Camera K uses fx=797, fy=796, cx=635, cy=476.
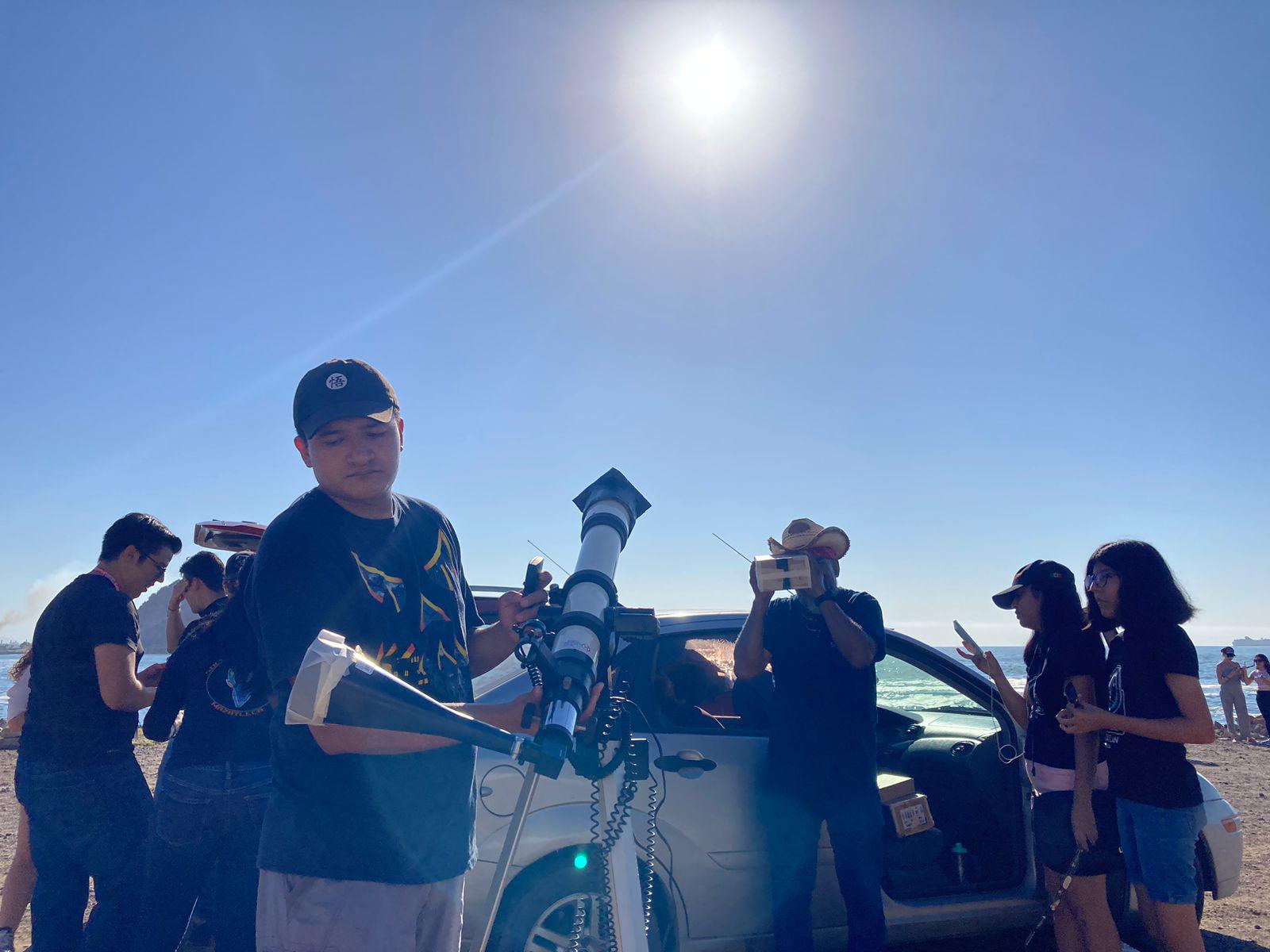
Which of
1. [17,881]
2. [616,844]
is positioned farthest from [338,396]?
[17,881]

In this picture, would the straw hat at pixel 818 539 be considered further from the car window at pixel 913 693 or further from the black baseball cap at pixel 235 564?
the black baseball cap at pixel 235 564

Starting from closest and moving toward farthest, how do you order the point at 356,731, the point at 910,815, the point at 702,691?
the point at 356,731 → the point at 910,815 → the point at 702,691

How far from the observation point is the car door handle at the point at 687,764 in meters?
3.41

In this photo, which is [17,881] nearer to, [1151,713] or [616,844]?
[616,844]

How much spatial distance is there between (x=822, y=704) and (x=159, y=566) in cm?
307

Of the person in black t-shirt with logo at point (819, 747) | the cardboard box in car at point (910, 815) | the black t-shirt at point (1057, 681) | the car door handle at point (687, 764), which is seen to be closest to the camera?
the person in black t-shirt with logo at point (819, 747)

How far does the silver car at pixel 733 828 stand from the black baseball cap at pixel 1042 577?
0.66 metres

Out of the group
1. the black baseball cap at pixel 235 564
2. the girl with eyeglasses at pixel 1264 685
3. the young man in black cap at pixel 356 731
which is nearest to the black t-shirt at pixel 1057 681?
the young man in black cap at pixel 356 731

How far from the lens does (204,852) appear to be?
2.97 m

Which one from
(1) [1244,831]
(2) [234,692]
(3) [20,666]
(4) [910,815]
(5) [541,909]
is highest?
(3) [20,666]

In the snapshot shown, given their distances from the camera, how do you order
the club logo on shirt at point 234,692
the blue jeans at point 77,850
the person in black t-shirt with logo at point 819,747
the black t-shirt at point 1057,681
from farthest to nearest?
the black t-shirt at point 1057,681
the person in black t-shirt with logo at point 819,747
the club logo on shirt at point 234,692
the blue jeans at point 77,850

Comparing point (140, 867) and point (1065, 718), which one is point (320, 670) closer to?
point (140, 867)

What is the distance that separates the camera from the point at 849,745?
11.1 ft

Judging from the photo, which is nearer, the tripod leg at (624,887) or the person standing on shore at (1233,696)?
the tripod leg at (624,887)
